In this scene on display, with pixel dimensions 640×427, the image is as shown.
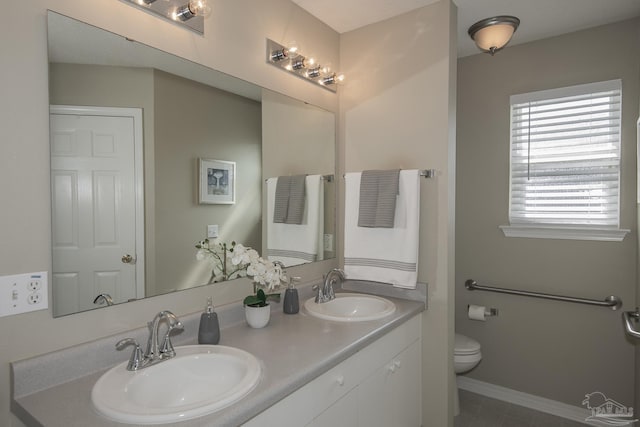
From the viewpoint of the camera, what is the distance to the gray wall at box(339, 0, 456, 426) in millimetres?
2104

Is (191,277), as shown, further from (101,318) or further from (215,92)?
(215,92)

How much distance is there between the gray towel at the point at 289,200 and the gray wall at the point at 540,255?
4.45 ft

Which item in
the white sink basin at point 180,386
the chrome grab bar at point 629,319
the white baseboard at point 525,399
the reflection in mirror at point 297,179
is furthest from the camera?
the white baseboard at point 525,399

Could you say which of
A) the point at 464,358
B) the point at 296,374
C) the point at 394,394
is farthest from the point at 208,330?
the point at 464,358

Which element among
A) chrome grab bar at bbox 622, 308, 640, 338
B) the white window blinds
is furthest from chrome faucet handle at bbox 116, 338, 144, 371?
the white window blinds

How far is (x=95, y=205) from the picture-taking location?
4.21ft

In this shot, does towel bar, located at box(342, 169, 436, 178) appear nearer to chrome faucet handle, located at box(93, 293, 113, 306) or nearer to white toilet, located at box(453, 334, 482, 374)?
white toilet, located at box(453, 334, 482, 374)

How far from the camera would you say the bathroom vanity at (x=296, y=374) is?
1043mm

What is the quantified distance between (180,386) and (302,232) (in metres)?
1.13

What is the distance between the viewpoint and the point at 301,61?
7.00 ft

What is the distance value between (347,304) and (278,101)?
3.95 feet

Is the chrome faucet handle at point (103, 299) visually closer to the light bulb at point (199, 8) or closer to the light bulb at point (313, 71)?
the light bulb at point (199, 8)

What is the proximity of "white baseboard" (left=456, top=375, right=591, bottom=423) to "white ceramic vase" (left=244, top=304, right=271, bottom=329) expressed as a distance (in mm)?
1976

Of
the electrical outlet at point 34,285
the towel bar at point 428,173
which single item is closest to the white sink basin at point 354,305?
the towel bar at point 428,173
